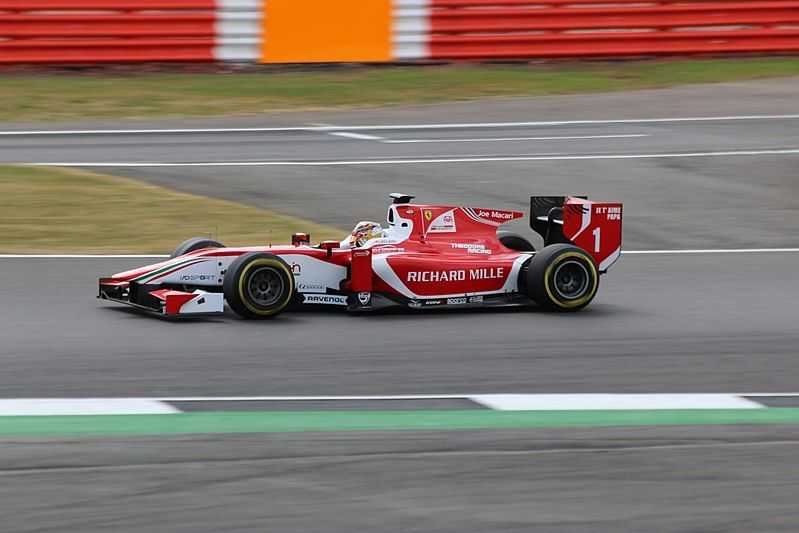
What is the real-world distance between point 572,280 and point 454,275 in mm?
862

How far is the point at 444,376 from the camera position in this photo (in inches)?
314

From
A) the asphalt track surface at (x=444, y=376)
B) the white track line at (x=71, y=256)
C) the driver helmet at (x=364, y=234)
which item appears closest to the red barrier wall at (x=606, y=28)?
the asphalt track surface at (x=444, y=376)

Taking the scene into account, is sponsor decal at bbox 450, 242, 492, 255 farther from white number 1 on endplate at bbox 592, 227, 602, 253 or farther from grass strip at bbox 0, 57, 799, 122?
grass strip at bbox 0, 57, 799, 122

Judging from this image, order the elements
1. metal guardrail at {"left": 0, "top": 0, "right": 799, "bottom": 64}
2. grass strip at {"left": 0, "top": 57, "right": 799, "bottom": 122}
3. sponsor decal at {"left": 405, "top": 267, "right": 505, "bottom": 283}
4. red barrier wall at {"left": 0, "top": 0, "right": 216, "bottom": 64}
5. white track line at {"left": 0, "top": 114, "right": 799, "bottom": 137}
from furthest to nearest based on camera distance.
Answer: metal guardrail at {"left": 0, "top": 0, "right": 799, "bottom": 64} < red barrier wall at {"left": 0, "top": 0, "right": 216, "bottom": 64} < grass strip at {"left": 0, "top": 57, "right": 799, "bottom": 122} < white track line at {"left": 0, "top": 114, "right": 799, "bottom": 137} < sponsor decal at {"left": 405, "top": 267, "right": 505, "bottom": 283}

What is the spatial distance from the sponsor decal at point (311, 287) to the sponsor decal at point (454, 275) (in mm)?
590

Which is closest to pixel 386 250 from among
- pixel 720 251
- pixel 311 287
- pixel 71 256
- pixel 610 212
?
pixel 311 287

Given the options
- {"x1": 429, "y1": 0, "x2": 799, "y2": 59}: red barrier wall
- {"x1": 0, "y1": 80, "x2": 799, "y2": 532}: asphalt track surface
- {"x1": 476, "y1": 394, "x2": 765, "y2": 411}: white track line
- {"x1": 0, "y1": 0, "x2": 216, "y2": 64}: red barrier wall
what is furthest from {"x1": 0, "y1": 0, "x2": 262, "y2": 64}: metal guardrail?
{"x1": 476, "y1": 394, "x2": 765, "y2": 411}: white track line

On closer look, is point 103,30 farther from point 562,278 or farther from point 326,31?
point 562,278

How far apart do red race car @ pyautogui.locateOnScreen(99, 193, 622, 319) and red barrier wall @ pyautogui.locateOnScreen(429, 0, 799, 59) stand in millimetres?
13935

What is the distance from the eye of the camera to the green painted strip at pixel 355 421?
6734mm

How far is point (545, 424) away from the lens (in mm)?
6996

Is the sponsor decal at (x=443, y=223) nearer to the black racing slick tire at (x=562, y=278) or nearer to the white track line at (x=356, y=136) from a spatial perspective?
the black racing slick tire at (x=562, y=278)

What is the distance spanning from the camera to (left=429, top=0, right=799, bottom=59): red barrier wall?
78.3 feet

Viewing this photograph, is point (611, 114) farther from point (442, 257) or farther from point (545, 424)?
point (545, 424)
